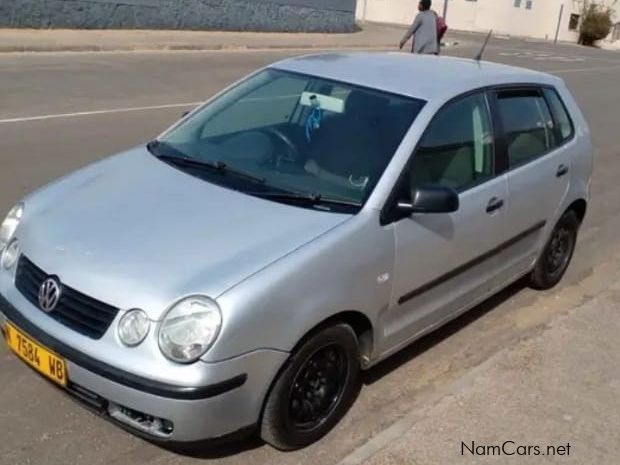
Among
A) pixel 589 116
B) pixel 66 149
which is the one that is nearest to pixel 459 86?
pixel 66 149

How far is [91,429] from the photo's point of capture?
11.1 ft

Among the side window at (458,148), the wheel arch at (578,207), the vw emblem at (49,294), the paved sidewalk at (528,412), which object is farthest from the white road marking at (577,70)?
the vw emblem at (49,294)

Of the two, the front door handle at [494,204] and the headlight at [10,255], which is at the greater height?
the front door handle at [494,204]

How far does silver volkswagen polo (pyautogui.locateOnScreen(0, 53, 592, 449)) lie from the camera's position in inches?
113

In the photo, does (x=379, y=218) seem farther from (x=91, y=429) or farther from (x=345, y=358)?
(x=91, y=429)

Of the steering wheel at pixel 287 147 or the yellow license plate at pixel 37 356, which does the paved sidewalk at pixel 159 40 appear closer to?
the steering wheel at pixel 287 147

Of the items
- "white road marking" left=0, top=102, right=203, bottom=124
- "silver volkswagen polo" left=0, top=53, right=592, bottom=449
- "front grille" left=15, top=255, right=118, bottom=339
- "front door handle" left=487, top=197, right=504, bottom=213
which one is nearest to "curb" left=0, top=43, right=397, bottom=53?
"white road marking" left=0, top=102, right=203, bottom=124

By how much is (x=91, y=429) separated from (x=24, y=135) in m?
5.84

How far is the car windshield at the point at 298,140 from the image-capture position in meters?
3.63

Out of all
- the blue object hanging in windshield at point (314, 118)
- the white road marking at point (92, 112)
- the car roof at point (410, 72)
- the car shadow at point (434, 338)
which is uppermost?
the car roof at point (410, 72)

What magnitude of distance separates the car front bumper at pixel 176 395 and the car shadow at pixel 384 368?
0.33ft

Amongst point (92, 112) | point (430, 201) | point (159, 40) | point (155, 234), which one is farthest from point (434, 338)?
point (159, 40)

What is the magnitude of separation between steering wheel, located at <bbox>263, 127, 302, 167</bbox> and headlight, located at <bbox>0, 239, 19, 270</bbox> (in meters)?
1.26

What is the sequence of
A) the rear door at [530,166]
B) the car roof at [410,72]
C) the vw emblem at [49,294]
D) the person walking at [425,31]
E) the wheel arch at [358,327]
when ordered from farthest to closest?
1. the person walking at [425,31]
2. the rear door at [530,166]
3. the car roof at [410,72]
4. the wheel arch at [358,327]
5. the vw emblem at [49,294]
